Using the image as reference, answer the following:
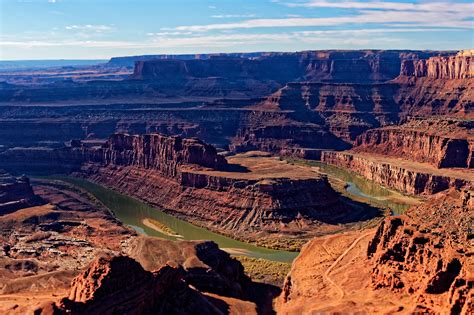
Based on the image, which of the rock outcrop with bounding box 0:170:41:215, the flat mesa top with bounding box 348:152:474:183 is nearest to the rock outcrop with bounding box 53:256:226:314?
the rock outcrop with bounding box 0:170:41:215

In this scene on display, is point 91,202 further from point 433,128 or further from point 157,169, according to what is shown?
point 433,128

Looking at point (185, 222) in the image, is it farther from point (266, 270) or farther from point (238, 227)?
point (266, 270)

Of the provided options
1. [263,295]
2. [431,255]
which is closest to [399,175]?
[263,295]

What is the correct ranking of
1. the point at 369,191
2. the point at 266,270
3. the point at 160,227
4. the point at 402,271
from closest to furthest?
the point at 402,271 → the point at 266,270 → the point at 160,227 → the point at 369,191

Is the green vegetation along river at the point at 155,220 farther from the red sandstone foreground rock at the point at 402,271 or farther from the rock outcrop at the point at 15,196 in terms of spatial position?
the red sandstone foreground rock at the point at 402,271

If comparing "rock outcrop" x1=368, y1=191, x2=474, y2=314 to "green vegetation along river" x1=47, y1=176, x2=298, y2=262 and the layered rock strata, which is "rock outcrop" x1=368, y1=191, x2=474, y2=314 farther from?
the layered rock strata

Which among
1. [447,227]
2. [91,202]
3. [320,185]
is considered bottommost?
[91,202]

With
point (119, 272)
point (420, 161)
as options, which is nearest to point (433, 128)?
point (420, 161)
